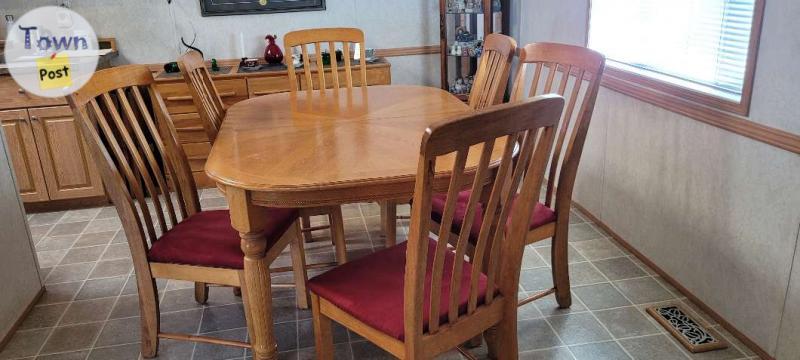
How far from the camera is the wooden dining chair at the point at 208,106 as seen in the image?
8.00 ft

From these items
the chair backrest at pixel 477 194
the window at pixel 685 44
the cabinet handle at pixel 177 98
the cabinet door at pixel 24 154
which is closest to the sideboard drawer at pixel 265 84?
the cabinet handle at pixel 177 98

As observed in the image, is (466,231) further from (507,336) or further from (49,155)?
(49,155)

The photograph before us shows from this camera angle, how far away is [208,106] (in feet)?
8.26

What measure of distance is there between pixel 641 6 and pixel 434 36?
1827mm

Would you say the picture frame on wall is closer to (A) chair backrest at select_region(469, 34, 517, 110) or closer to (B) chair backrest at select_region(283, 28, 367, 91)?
(B) chair backrest at select_region(283, 28, 367, 91)

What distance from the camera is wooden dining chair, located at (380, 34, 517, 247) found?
8.14 feet

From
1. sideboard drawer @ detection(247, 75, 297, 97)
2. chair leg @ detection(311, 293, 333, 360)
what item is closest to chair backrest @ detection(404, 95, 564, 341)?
chair leg @ detection(311, 293, 333, 360)

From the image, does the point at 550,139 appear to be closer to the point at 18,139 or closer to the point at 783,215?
the point at 783,215

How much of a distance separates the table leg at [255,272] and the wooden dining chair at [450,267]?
0.21 metres

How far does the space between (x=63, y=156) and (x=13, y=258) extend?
1.26 m

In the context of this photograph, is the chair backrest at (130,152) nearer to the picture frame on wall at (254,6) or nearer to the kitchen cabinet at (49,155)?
the kitchen cabinet at (49,155)

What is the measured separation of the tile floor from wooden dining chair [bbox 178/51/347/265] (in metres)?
0.35

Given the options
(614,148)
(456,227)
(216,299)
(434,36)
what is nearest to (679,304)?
(614,148)

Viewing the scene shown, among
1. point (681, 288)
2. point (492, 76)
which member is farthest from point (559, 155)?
point (681, 288)
